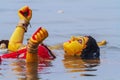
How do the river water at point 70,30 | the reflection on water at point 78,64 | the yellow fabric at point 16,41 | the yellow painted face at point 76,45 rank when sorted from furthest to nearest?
1. the yellow fabric at point 16,41
2. the yellow painted face at point 76,45
3. the reflection on water at point 78,64
4. the river water at point 70,30

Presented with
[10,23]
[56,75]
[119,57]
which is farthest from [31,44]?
[10,23]

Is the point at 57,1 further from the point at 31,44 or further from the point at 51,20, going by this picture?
the point at 31,44

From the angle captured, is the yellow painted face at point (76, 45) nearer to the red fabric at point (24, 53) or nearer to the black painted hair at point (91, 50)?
the black painted hair at point (91, 50)

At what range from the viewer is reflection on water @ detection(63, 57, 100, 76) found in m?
8.99

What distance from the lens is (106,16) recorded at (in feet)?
55.4

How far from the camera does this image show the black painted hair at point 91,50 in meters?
10.1

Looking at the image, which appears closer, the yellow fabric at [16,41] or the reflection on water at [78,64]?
the reflection on water at [78,64]

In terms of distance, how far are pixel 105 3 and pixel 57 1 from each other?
1585 mm

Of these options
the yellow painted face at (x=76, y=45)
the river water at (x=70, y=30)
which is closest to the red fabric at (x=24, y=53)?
the river water at (x=70, y=30)

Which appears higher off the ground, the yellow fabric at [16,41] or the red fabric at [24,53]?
the yellow fabric at [16,41]

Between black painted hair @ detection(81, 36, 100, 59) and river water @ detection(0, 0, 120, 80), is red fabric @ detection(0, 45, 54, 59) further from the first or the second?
black painted hair @ detection(81, 36, 100, 59)

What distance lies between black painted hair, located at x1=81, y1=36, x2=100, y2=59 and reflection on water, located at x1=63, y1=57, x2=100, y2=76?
12 cm

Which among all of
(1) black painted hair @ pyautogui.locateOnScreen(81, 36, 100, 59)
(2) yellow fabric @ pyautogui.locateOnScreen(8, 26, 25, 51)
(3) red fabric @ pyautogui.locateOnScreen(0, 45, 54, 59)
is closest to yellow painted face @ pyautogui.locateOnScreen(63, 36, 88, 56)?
(1) black painted hair @ pyautogui.locateOnScreen(81, 36, 100, 59)

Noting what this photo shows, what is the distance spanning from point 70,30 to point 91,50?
3.77 m
